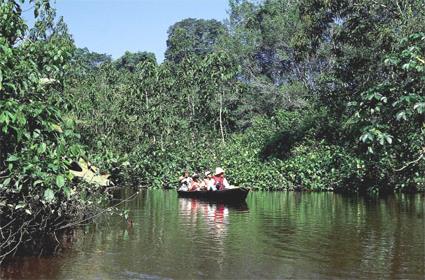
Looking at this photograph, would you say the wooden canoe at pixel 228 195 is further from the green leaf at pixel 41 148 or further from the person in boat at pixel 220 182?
the green leaf at pixel 41 148

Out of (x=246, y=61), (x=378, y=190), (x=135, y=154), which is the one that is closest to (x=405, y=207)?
(x=378, y=190)

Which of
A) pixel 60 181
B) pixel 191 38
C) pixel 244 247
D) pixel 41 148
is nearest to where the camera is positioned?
pixel 60 181

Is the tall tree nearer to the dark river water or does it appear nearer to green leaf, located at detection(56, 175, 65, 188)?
the dark river water

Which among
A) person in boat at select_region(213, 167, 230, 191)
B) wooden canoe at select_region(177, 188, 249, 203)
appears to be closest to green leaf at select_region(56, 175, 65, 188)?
wooden canoe at select_region(177, 188, 249, 203)

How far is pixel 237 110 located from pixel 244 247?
87.3 feet

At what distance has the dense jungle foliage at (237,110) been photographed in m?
6.99

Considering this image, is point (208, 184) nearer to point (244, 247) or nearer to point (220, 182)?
point (220, 182)

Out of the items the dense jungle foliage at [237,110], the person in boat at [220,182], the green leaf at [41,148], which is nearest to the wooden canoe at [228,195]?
the person in boat at [220,182]

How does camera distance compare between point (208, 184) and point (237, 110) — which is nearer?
point (208, 184)

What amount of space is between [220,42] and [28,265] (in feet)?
105

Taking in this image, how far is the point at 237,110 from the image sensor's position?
118 feet

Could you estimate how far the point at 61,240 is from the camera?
399 inches

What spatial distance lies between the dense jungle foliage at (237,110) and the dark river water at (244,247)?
0.84 metres

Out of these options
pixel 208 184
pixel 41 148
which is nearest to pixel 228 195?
pixel 208 184
